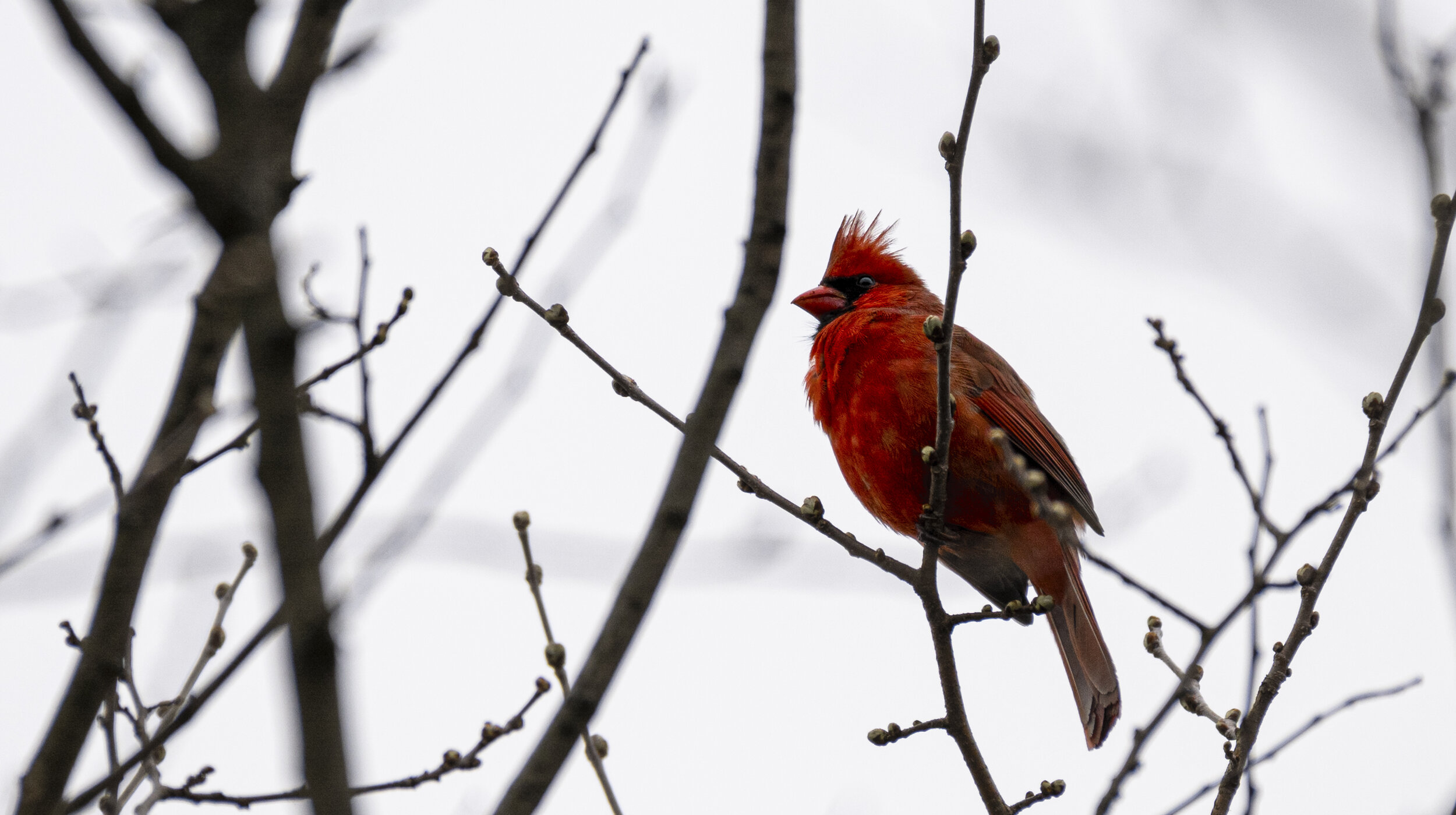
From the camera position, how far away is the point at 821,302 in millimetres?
5344

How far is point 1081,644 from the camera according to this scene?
171 inches

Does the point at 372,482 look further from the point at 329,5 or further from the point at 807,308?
the point at 807,308

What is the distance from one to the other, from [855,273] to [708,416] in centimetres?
376

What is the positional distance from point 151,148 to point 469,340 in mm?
1149

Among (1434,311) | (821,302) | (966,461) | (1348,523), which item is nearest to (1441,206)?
(1434,311)

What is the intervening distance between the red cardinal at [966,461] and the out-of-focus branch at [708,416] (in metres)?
2.12

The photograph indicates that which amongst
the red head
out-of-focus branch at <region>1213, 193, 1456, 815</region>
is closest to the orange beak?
the red head

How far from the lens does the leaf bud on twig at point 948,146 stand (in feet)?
7.96

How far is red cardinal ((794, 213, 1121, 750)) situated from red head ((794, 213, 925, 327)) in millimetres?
297

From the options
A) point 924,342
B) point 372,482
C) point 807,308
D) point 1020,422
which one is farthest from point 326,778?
point 807,308

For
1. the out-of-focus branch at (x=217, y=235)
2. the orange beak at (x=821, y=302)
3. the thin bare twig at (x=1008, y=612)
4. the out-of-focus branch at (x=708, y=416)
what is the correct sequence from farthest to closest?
1. the orange beak at (x=821, y=302)
2. the thin bare twig at (x=1008, y=612)
3. the out-of-focus branch at (x=708, y=416)
4. the out-of-focus branch at (x=217, y=235)

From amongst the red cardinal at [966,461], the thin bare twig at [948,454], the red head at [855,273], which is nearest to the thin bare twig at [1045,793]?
the thin bare twig at [948,454]

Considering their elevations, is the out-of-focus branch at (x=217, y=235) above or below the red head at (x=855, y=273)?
below

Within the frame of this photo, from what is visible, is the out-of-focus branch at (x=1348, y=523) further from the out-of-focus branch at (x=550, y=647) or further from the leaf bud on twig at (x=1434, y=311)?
the out-of-focus branch at (x=550, y=647)
